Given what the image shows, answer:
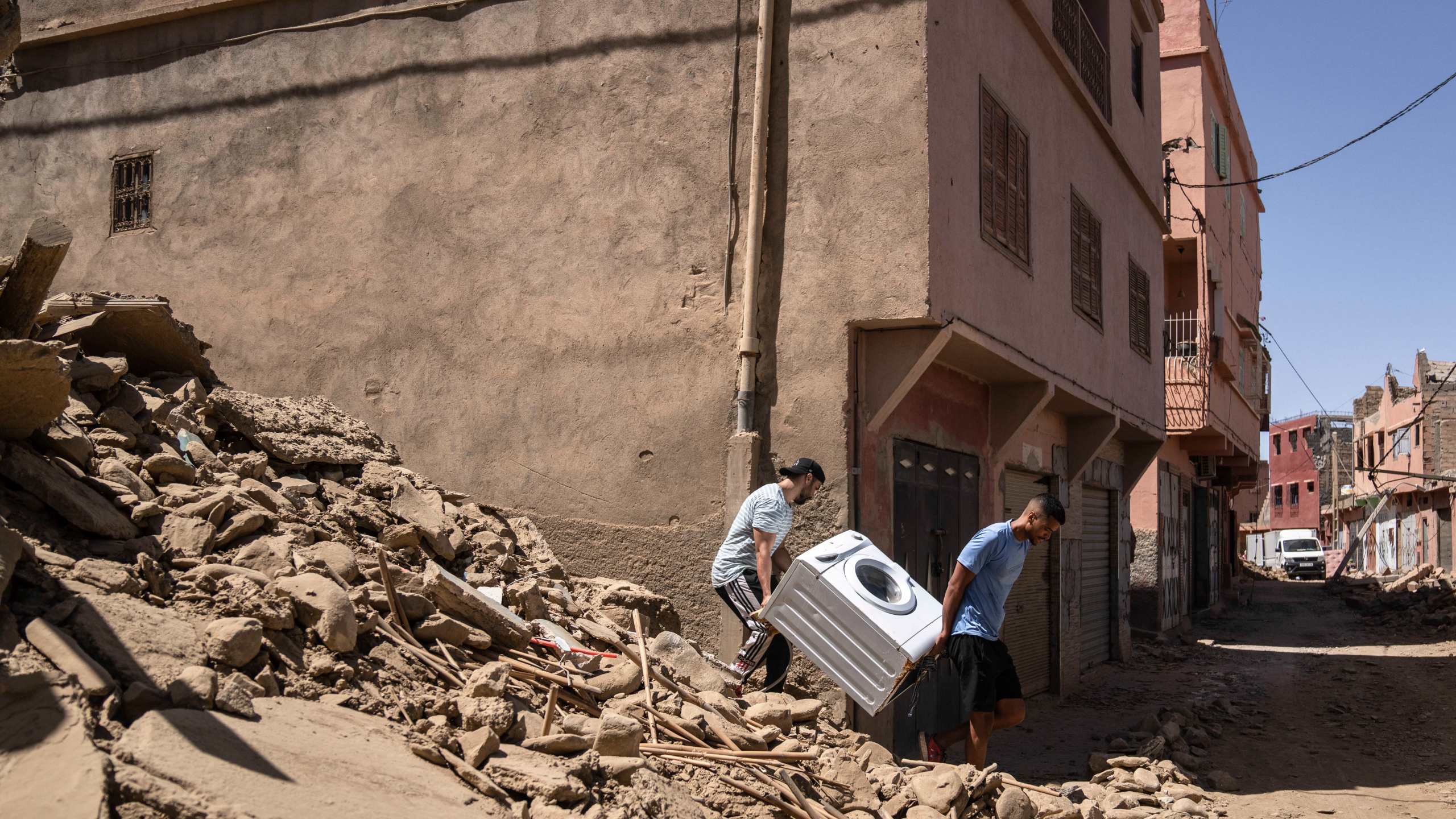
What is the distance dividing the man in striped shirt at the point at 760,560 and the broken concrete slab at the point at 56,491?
130 inches

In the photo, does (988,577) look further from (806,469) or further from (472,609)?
(472,609)

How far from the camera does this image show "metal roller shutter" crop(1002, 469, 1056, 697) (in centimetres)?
1172

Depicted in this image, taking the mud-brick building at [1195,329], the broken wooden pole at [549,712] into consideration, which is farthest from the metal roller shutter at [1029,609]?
the broken wooden pole at [549,712]


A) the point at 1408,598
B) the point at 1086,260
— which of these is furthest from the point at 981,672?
the point at 1408,598

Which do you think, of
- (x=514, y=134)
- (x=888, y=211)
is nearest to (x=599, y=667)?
(x=888, y=211)

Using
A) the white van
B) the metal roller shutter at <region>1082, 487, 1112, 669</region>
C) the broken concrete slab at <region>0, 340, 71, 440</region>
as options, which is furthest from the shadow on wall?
the white van

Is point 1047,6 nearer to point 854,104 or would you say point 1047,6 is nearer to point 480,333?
point 854,104

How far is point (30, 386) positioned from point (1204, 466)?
22.5 meters

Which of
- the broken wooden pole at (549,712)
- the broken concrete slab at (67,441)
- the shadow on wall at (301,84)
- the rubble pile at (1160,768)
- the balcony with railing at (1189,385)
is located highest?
the shadow on wall at (301,84)

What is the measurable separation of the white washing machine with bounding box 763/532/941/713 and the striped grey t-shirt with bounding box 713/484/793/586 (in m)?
0.91

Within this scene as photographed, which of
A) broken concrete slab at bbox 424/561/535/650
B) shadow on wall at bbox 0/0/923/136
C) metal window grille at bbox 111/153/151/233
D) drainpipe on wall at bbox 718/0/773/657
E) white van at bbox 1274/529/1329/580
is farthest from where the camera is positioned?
white van at bbox 1274/529/1329/580

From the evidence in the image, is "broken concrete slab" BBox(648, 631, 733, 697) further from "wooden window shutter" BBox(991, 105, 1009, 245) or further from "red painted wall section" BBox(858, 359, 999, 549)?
"wooden window shutter" BBox(991, 105, 1009, 245)

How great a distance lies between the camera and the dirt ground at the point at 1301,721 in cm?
791

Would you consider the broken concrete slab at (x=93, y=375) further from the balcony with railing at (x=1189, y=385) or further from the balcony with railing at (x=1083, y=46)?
the balcony with railing at (x=1189, y=385)
